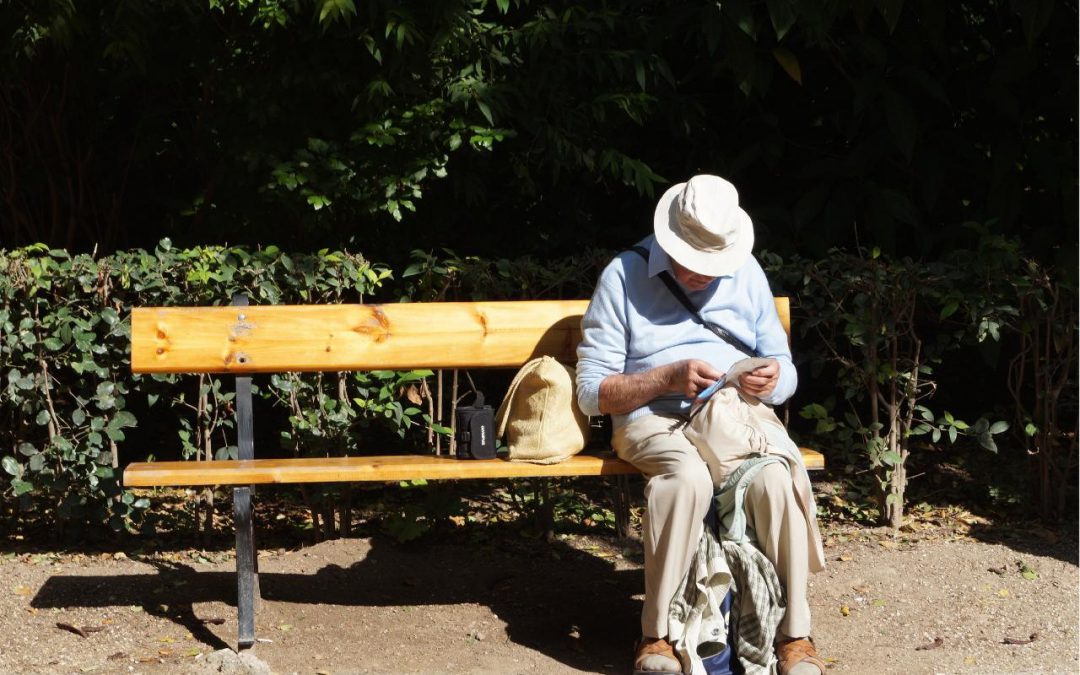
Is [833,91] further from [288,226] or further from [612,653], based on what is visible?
[612,653]

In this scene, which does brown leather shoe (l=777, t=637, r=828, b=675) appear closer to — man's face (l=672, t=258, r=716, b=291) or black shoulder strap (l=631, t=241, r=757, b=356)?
black shoulder strap (l=631, t=241, r=757, b=356)

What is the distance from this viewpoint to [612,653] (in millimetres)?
Result: 4270

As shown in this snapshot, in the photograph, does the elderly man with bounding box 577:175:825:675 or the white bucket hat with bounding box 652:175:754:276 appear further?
the white bucket hat with bounding box 652:175:754:276

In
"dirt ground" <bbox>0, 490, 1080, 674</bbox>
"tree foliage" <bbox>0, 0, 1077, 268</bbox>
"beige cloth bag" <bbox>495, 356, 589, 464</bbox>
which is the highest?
"tree foliage" <bbox>0, 0, 1077, 268</bbox>

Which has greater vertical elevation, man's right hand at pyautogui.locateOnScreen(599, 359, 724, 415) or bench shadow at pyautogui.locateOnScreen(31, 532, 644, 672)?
man's right hand at pyautogui.locateOnScreen(599, 359, 724, 415)

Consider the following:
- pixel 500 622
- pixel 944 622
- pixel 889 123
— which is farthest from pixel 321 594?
pixel 889 123

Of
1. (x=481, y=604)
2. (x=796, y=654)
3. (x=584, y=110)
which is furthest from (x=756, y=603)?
(x=584, y=110)

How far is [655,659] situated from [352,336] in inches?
62.0

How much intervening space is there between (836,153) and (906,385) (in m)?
1.80

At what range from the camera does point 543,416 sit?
4.32 meters

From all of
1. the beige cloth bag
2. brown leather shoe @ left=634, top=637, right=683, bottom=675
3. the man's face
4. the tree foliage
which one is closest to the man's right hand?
the beige cloth bag

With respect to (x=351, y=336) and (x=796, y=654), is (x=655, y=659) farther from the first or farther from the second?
(x=351, y=336)

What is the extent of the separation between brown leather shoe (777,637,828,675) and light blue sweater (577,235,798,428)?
0.77 metres

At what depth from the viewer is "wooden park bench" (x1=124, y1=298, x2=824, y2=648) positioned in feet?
14.4
